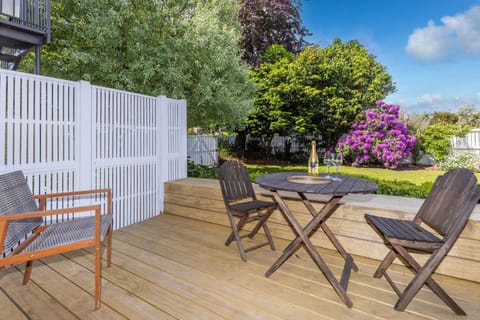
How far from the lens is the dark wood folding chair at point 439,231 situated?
160cm

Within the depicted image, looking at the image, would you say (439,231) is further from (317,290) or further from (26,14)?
(26,14)

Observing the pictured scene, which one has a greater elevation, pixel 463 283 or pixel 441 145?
pixel 441 145

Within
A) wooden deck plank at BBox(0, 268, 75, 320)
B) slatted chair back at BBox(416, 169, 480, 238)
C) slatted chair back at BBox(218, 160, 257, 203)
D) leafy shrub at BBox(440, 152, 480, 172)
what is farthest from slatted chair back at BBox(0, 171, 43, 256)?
leafy shrub at BBox(440, 152, 480, 172)

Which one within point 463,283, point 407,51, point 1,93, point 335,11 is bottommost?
point 463,283

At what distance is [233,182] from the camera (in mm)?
2826

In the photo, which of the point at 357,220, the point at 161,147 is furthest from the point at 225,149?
the point at 357,220

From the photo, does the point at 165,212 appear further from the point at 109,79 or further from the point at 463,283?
the point at 463,283

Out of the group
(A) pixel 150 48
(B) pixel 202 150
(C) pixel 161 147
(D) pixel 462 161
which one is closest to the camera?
(C) pixel 161 147

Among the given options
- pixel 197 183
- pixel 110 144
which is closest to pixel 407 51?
pixel 197 183

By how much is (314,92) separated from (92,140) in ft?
24.6

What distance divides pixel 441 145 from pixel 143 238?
8.91 metres

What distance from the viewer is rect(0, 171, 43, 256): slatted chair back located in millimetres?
1771

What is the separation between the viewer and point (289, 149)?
1073 cm

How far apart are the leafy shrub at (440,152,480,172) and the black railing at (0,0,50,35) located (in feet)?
31.3
